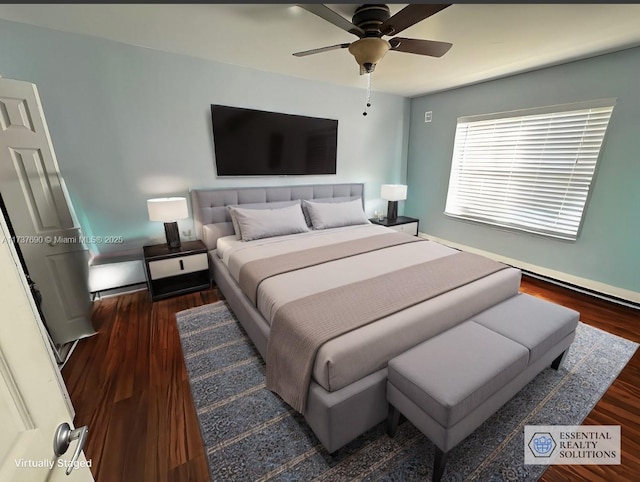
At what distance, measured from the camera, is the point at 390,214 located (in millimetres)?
4395

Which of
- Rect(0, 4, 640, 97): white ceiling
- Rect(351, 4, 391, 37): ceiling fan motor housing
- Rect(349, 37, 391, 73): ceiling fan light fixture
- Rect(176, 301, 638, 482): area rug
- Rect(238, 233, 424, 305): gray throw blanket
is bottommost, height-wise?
Rect(176, 301, 638, 482): area rug

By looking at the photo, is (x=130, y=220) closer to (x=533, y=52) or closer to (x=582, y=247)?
(x=533, y=52)

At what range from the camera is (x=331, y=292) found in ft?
5.86

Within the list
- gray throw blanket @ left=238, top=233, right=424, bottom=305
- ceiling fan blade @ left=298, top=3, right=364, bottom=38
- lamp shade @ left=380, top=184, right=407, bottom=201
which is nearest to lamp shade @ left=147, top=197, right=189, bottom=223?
gray throw blanket @ left=238, top=233, right=424, bottom=305

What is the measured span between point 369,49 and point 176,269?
8.55ft

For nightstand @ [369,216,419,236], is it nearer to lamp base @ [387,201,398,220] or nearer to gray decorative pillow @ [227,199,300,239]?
lamp base @ [387,201,398,220]

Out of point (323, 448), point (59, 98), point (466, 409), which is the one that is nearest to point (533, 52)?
point (466, 409)

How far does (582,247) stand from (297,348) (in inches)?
133

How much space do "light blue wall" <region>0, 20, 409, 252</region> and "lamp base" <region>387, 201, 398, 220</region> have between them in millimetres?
1868

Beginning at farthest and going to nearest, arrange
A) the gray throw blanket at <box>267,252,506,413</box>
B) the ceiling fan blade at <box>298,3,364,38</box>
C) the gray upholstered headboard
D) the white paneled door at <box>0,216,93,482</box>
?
the gray upholstered headboard < the ceiling fan blade at <box>298,3,364,38</box> < the gray throw blanket at <box>267,252,506,413</box> < the white paneled door at <box>0,216,93,482</box>

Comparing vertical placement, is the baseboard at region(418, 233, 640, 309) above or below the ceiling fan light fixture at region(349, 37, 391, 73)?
below

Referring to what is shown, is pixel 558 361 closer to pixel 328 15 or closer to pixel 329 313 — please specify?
pixel 329 313

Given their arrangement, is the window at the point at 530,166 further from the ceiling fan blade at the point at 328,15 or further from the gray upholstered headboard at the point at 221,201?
the ceiling fan blade at the point at 328,15

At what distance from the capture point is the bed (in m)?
1.35
